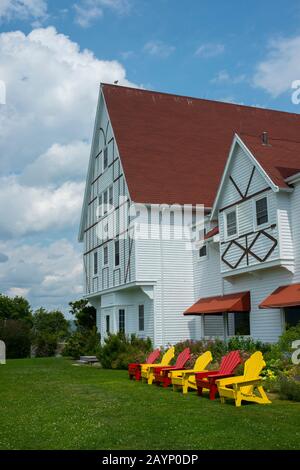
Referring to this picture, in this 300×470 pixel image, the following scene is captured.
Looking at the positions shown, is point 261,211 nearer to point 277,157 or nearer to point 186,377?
point 277,157

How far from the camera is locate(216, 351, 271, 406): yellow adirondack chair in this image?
1200cm

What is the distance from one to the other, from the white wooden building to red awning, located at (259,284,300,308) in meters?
0.48

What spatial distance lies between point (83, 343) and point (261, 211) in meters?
16.9

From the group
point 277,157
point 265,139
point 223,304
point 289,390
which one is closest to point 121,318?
point 223,304

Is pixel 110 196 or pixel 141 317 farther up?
pixel 110 196

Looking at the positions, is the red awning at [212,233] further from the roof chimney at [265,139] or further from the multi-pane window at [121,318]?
the multi-pane window at [121,318]

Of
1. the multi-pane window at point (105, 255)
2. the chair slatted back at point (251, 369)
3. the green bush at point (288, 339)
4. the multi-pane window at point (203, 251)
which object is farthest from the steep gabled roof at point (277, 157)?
the multi-pane window at point (105, 255)

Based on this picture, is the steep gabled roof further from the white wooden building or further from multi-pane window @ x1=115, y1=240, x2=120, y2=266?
multi-pane window @ x1=115, y1=240, x2=120, y2=266

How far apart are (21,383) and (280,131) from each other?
23.5 m

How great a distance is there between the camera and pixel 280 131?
34.2 metres

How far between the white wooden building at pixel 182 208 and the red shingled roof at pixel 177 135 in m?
0.07

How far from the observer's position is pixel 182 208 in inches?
1094

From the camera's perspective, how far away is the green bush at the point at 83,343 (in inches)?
1269

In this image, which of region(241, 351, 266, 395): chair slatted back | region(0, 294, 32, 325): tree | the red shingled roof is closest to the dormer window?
the red shingled roof
